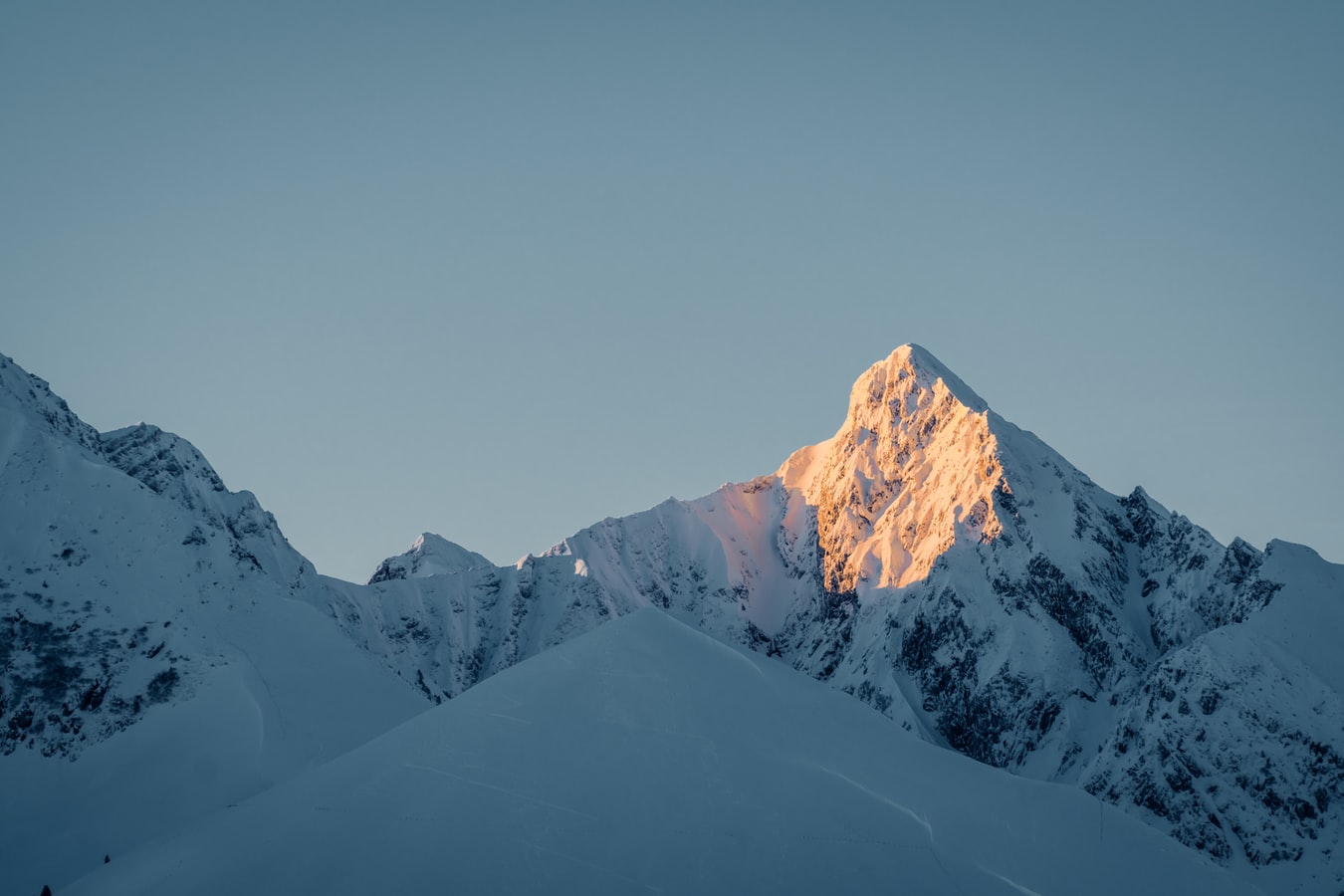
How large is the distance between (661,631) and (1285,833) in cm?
10064

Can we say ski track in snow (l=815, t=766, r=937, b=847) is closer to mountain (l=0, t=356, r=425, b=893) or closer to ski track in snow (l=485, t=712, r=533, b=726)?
ski track in snow (l=485, t=712, r=533, b=726)

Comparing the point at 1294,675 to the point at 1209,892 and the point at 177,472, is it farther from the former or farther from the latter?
the point at 177,472

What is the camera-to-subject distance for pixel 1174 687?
156125 millimetres

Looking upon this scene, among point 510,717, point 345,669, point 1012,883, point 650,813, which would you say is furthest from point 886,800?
point 345,669

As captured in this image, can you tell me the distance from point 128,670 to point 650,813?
55308 mm

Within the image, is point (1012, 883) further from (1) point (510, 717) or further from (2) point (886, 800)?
(1) point (510, 717)

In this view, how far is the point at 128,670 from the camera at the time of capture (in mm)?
96312

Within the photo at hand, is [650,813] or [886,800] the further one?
[886,800]

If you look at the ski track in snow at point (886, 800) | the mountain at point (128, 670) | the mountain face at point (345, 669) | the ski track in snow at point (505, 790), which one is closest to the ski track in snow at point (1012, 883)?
the ski track in snow at point (886, 800)

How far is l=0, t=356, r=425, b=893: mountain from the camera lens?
85.0m

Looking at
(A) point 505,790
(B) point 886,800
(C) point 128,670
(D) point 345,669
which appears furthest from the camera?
(D) point 345,669

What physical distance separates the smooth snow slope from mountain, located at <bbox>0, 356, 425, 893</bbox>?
76.9 ft

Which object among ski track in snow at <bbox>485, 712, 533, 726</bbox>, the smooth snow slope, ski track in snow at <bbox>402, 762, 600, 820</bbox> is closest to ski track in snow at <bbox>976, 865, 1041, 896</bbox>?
the smooth snow slope

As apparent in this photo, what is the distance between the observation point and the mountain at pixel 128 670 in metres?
85.0
